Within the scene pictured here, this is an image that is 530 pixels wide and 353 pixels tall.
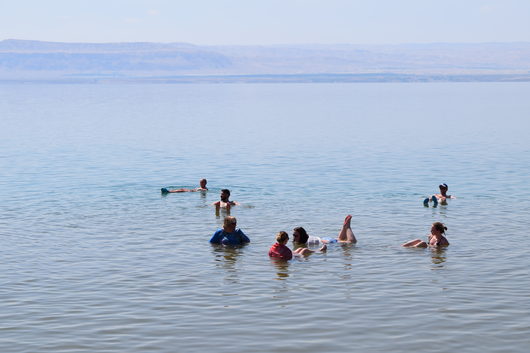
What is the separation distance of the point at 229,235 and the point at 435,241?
5.71 metres

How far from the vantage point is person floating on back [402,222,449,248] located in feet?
77.2

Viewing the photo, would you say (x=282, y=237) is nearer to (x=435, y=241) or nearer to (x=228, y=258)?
(x=228, y=258)

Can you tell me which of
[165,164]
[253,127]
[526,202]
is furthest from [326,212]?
[253,127]

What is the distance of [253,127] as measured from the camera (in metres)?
90.6

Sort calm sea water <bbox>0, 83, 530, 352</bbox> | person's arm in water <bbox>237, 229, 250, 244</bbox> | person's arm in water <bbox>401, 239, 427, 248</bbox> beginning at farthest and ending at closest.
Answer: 1. person's arm in water <bbox>237, 229, 250, 244</bbox>
2. person's arm in water <bbox>401, 239, 427, 248</bbox>
3. calm sea water <bbox>0, 83, 530, 352</bbox>

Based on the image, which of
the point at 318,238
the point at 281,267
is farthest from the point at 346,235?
the point at 281,267

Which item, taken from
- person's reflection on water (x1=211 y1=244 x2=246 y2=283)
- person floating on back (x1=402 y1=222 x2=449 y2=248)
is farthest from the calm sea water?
person floating on back (x1=402 y1=222 x2=449 y2=248)

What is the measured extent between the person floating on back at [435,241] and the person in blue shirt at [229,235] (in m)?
4.60

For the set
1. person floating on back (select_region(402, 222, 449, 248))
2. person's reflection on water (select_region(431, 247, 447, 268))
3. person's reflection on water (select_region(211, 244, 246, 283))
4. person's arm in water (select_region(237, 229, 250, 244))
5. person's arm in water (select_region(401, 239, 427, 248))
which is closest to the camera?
person's reflection on water (select_region(211, 244, 246, 283))

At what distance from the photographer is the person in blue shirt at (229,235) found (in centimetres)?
2384

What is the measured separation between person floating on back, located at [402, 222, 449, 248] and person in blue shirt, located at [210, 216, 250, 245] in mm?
4600

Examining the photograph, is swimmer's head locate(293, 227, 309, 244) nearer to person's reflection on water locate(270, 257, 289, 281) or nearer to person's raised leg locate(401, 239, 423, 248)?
person's reflection on water locate(270, 257, 289, 281)

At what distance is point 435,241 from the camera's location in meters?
23.7

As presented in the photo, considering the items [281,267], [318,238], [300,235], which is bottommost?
[281,267]
